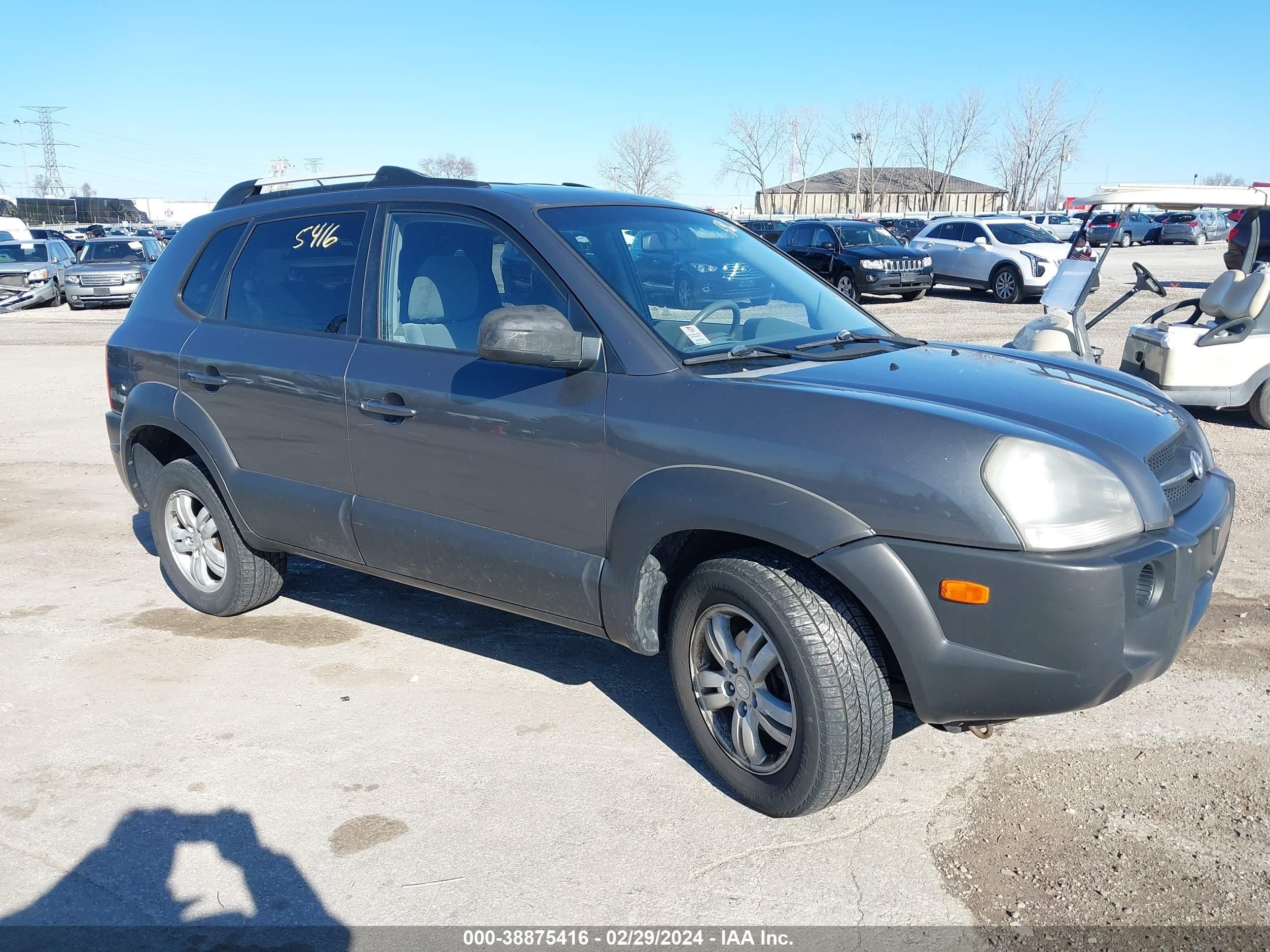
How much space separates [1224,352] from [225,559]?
7682 millimetres

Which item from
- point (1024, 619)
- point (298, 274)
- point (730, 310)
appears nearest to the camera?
point (1024, 619)

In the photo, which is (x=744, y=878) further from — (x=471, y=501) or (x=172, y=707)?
(x=172, y=707)

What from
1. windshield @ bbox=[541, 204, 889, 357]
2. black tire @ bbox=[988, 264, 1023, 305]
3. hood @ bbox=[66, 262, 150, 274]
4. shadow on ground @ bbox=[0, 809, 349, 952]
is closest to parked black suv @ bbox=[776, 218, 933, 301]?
black tire @ bbox=[988, 264, 1023, 305]

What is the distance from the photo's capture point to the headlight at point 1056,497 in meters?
2.84

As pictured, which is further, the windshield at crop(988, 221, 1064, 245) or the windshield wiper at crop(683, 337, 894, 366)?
the windshield at crop(988, 221, 1064, 245)

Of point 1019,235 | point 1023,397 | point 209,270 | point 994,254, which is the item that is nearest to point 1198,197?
point 1023,397

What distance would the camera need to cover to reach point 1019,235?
22.3 meters

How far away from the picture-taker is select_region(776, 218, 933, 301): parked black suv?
20469 millimetres

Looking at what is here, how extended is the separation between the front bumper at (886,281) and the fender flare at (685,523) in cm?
1766

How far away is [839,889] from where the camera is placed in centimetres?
306

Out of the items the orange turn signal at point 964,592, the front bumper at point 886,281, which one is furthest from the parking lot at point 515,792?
the front bumper at point 886,281

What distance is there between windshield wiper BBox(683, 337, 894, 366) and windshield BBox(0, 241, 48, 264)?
87.0 ft

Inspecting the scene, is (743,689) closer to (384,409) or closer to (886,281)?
(384,409)

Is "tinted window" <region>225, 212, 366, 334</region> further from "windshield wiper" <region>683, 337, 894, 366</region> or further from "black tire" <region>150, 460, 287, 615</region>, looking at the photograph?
"windshield wiper" <region>683, 337, 894, 366</region>
